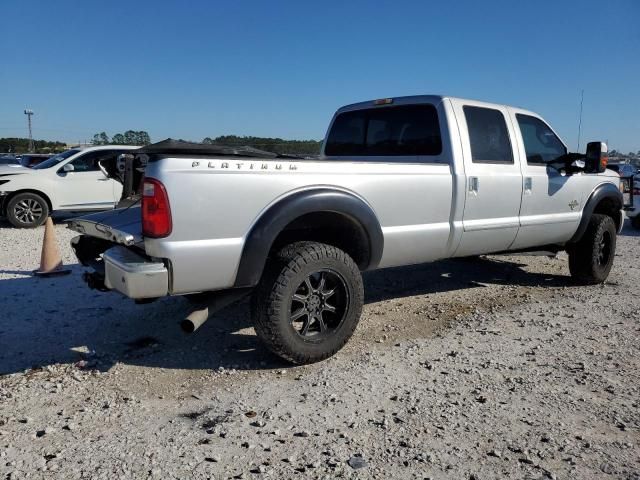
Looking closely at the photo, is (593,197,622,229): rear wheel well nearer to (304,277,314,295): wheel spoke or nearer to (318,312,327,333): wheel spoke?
(318,312,327,333): wheel spoke

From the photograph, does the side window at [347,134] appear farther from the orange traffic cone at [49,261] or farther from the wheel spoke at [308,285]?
the orange traffic cone at [49,261]

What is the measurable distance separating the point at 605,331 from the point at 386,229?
2195mm

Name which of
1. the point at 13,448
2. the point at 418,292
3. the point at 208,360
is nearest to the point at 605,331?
the point at 418,292

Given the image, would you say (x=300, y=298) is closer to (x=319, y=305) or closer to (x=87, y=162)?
(x=319, y=305)

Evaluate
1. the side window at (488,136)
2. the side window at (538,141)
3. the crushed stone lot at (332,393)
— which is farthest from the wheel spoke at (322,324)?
the side window at (538,141)

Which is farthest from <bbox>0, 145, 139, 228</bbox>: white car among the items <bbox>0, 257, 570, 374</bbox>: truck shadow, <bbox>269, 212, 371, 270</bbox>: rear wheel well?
<bbox>269, 212, 371, 270</bbox>: rear wheel well

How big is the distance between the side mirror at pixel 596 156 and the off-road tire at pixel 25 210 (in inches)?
385

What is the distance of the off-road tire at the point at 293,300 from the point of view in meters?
3.58

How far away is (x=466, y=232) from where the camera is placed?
15.6 ft

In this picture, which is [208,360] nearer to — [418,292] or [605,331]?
[418,292]

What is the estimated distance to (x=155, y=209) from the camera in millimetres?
3186

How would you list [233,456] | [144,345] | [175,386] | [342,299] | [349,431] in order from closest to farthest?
[233,456], [349,431], [175,386], [342,299], [144,345]

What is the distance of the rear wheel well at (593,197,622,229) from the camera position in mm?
6480

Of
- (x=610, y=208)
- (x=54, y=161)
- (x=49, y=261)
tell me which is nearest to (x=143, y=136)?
(x=54, y=161)
